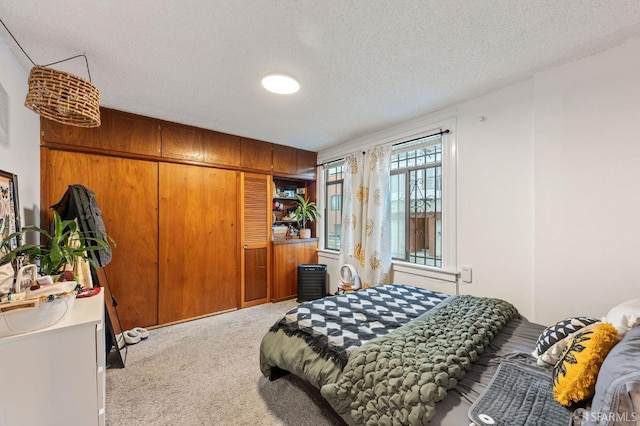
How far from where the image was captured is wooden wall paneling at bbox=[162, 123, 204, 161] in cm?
301

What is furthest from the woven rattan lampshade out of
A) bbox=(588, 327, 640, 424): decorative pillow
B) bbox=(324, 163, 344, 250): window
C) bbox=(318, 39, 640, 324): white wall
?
bbox=(324, 163, 344, 250): window

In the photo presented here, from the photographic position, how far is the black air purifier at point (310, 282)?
3.87 m

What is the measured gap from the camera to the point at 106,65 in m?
1.88

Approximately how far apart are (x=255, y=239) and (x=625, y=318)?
136 inches

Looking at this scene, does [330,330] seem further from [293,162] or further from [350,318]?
[293,162]

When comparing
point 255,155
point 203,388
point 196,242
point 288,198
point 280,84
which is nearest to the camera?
point 203,388

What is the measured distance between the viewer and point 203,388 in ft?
6.40

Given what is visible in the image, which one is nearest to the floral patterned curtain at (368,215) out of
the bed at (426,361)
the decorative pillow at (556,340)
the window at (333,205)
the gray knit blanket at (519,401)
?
the window at (333,205)

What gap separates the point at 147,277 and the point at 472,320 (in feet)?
10.4

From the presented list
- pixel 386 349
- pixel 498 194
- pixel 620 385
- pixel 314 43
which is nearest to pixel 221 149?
pixel 314 43

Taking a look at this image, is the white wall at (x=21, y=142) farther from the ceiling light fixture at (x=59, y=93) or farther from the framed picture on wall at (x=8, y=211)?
the ceiling light fixture at (x=59, y=93)

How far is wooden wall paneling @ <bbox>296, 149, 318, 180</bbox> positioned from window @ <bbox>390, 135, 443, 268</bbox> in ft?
4.86

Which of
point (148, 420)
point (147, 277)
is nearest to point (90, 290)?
point (148, 420)

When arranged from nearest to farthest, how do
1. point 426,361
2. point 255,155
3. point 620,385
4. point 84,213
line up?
point 620,385 < point 426,361 < point 84,213 < point 255,155
